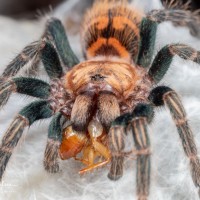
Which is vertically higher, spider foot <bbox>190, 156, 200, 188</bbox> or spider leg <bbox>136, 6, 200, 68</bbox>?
spider leg <bbox>136, 6, 200, 68</bbox>

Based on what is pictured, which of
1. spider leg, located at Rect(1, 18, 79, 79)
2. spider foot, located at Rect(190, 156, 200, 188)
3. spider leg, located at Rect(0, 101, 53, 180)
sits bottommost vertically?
spider foot, located at Rect(190, 156, 200, 188)

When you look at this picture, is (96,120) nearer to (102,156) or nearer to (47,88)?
(102,156)

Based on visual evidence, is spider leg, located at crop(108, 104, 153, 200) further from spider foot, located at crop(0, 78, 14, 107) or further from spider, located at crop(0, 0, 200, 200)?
spider foot, located at crop(0, 78, 14, 107)

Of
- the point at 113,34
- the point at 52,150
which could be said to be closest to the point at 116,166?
the point at 52,150

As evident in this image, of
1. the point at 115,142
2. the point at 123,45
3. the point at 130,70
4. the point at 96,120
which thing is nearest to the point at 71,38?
the point at 123,45

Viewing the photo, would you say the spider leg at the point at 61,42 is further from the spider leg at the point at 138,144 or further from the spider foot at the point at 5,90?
the spider leg at the point at 138,144

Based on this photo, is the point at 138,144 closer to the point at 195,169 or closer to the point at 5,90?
the point at 195,169

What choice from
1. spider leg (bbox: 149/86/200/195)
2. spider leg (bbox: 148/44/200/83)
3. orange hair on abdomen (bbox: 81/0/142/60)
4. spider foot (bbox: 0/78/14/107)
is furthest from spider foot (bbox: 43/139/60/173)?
orange hair on abdomen (bbox: 81/0/142/60)
